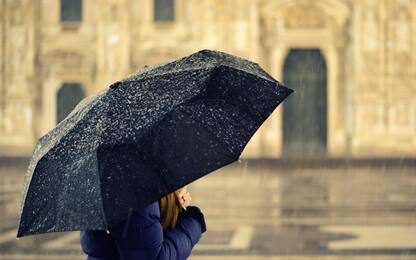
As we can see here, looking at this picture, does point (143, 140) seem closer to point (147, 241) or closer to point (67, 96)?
point (147, 241)

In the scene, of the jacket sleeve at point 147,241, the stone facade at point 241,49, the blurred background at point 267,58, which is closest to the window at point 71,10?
the blurred background at point 267,58

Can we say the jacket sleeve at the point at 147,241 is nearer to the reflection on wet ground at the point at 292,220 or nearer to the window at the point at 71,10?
the reflection on wet ground at the point at 292,220

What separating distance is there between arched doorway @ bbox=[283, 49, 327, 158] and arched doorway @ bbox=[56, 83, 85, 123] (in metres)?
7.55

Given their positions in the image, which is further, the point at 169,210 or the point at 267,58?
the point at 267,58

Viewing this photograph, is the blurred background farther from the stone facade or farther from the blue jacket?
the blue jacket

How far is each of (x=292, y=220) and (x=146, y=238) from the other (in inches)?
333

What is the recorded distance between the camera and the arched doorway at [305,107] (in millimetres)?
28922

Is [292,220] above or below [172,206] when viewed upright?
below

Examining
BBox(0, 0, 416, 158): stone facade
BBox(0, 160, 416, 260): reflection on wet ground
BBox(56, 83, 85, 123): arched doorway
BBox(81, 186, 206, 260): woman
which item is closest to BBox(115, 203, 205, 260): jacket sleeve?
BBox(81, 186, 206, 260): woman

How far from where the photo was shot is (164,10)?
30312 millimetres

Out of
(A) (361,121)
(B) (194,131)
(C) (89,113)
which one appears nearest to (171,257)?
(B) (194,131)

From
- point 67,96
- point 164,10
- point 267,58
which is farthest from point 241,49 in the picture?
point 67,96

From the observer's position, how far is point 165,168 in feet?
8.30

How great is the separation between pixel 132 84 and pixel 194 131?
0.99 feet
